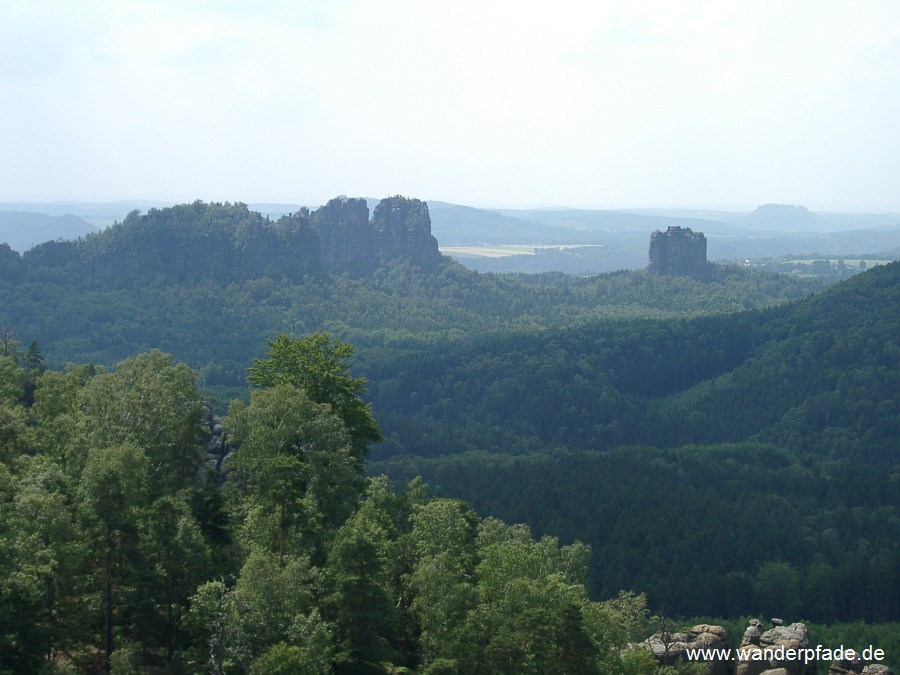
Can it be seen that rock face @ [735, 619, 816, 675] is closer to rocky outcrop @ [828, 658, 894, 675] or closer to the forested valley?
rocky outcrop @ [828, 658, 894, 675]

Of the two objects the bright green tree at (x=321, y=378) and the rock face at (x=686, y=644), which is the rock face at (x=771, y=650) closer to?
the rock face at (x=686, y=644)

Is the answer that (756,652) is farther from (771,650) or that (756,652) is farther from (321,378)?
(321,378)

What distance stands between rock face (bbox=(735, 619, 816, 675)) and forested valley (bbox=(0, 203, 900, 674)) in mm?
5307

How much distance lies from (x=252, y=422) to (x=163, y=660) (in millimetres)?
12250

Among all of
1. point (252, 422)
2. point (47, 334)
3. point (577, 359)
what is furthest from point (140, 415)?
point (47, 334)

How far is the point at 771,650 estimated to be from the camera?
51.5m

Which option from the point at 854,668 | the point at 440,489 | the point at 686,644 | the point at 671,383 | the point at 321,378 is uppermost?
the point at 321,378

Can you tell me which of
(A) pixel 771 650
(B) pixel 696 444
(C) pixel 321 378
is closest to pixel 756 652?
(A) pixel 771 650

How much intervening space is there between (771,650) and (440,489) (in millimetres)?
52385

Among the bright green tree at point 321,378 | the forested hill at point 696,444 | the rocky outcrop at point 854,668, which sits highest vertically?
the bright green tree at point 321,378

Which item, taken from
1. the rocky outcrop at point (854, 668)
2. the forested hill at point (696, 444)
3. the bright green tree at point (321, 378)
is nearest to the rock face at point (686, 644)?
the rocky outcrop at point (854, 668)

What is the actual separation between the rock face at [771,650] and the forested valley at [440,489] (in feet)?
17.4

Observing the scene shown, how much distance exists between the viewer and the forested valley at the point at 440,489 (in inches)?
1464

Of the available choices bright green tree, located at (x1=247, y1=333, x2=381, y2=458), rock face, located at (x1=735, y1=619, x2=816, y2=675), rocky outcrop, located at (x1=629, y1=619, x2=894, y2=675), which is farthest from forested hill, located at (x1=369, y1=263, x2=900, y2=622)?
bright green tree, located at (x1=247, y1=333, x2=381, y2=458)
